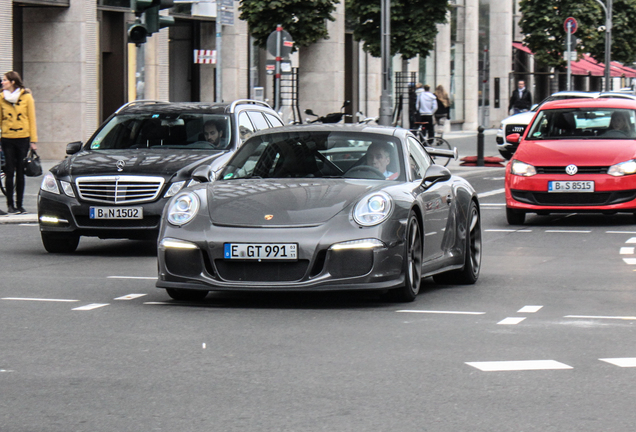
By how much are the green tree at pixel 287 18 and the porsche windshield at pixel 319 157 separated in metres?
16.4

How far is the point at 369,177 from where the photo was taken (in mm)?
9258

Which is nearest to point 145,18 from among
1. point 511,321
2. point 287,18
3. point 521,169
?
point 521,169

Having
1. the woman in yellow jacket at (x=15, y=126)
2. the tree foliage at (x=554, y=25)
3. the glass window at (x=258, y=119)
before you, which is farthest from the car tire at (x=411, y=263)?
the tree foliage at (x=554, y=25)

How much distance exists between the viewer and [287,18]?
2603cm

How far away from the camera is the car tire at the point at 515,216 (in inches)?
618

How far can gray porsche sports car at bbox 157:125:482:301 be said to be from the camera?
27.3ft

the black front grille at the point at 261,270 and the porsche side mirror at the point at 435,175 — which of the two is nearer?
the black front grille at the point at 261,270

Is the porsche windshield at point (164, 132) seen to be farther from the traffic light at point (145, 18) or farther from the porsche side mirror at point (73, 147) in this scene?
the traffic light at point (145, 18)

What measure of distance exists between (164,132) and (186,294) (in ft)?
15.3

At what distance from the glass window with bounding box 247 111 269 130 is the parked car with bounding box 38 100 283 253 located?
0.80 meters

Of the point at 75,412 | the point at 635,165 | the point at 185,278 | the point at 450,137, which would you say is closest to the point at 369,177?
the point at 185,278

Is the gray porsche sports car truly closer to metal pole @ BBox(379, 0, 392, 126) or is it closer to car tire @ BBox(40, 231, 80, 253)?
car tire @ BBox(40, 231, 80, 253)

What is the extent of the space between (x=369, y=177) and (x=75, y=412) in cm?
428

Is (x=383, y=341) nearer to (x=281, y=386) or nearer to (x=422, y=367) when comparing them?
(x=422, y=367)
